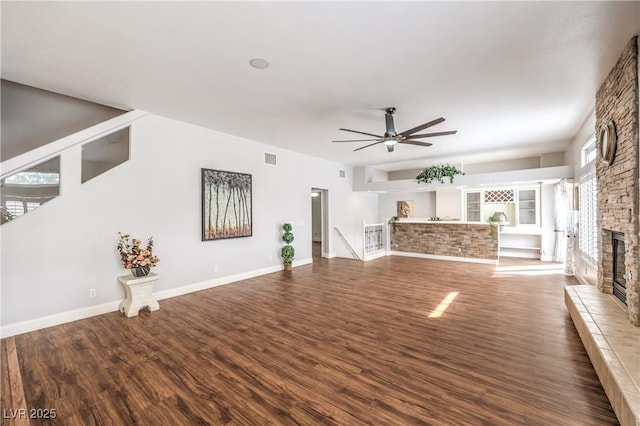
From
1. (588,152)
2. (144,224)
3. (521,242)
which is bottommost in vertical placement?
(521,242)

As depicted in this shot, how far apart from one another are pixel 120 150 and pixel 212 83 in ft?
6.65

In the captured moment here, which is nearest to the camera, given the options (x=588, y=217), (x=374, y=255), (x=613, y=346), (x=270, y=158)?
(x=613, y=346)

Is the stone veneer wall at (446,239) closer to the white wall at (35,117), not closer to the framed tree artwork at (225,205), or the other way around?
the framed tree artwork at (225,205)

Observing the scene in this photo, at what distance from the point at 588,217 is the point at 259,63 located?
6.17m

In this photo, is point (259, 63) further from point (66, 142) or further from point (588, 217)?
point (588, 217)

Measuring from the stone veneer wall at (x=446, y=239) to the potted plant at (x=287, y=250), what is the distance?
167 inches

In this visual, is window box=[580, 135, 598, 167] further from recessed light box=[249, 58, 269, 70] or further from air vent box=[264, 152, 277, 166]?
air vent box=[264, 152, 277, 166]

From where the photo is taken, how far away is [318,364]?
2678 millimetres

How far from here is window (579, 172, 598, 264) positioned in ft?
15.2

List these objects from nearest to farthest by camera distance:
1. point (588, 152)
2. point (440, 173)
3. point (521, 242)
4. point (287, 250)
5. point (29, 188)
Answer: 1. point (29, 188)
2. point (588, 152)
3. point (287, 250)
4. point (440, 173)
5. point (521, 242)

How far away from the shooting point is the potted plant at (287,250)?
22.2ft

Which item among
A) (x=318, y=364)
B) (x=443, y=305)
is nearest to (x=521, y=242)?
(x=443, y=305)

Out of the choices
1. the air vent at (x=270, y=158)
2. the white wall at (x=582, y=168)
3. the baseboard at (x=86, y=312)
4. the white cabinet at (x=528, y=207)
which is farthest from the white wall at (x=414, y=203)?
the baseboard at (x=86, y=312)

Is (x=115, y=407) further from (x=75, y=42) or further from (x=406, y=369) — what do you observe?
(x=75, y=42)
